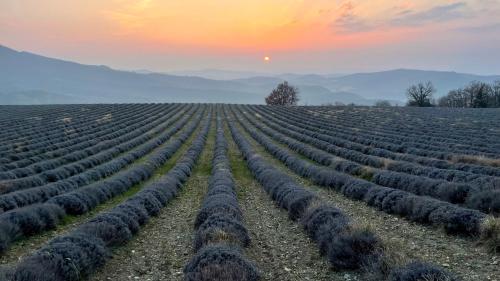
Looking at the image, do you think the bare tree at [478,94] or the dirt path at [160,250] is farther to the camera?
the bare tree at [478,94]

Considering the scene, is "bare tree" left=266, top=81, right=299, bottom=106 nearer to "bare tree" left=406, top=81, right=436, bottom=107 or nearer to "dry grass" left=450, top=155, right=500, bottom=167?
"bare tree" left=406, top=81, right=436, bottom=107

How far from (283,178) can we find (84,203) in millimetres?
8745

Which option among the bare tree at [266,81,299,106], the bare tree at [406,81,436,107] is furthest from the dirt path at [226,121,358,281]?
the bare tree at [406,81,436,107]

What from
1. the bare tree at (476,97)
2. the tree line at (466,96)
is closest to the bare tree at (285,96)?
the tree line at (466,96)

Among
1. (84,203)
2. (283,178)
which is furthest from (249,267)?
(283,178)

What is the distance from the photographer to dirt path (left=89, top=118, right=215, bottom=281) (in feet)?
32.9

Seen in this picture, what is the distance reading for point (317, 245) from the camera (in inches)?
455

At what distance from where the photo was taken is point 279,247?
12.0 metres

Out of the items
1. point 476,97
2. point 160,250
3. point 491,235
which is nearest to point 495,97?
point 476,97

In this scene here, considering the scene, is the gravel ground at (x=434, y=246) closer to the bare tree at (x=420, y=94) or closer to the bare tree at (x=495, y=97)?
the bare tree at (x=495, y=97)

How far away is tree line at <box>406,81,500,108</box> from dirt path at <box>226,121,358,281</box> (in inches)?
4014

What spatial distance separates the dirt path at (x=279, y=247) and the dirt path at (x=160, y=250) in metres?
1.89

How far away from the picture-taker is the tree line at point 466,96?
103250mm

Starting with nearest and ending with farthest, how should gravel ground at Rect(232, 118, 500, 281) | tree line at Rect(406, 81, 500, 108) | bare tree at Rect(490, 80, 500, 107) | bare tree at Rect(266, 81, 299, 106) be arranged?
gravel ground at Rect(232, 118, 500, 281)
bare tree at Rect(490, 80, 500, 107)
tree line at Rect(406, 81, 500, 108)
bare tree at Rect(266, 81, 299, 106)
